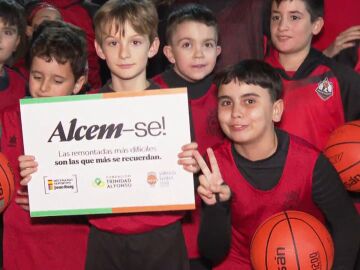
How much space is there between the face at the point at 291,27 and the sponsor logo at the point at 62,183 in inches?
65.0

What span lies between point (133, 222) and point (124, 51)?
850 millimetres

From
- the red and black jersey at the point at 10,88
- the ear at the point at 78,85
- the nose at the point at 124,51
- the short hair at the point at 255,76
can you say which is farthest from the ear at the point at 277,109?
the red and black jersey at the point at 10,88

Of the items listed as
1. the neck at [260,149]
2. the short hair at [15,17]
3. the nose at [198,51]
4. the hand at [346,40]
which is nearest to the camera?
the neck at [260,149]

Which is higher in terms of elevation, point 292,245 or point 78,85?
point 78,85

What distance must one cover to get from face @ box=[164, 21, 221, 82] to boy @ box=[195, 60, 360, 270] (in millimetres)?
357

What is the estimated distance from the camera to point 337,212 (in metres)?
2.78

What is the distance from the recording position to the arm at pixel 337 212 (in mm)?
2754

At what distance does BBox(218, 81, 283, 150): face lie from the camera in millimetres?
2752

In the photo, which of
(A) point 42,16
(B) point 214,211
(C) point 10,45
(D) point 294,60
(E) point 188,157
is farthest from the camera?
(A) point 42,16

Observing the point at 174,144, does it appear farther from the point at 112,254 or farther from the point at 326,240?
the point at 326,240

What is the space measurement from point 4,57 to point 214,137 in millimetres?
1550

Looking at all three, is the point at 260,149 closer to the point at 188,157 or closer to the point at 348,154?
the point at 188,157

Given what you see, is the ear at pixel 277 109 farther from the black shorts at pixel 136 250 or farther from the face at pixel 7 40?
the face at pixel 7 40

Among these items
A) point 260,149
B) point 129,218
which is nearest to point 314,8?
point 260,149
